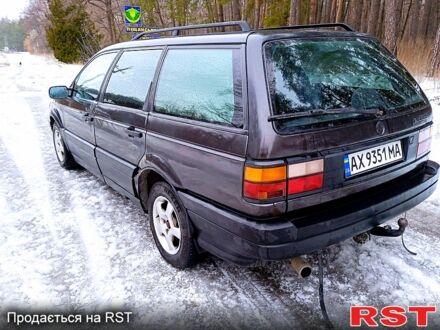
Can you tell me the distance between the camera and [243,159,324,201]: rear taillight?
1.97 metres

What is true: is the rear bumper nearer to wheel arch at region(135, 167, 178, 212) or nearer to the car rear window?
wheel arch at region(135, 167, 178, 212)

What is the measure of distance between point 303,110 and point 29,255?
256 cm

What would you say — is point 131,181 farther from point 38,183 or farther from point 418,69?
point 418,69

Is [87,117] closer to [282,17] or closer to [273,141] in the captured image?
[273,141]

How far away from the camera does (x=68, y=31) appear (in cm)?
2820

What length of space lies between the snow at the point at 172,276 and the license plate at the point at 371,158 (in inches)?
35.1

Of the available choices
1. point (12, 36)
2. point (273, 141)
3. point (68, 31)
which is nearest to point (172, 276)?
point (273, 141)

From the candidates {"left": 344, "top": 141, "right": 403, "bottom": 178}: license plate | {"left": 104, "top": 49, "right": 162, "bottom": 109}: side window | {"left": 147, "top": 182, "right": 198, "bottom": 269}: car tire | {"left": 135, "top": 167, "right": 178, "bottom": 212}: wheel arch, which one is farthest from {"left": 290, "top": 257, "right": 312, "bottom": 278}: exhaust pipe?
{"left": 104, "top": 49, "right": 162, "bottom": 109}: side window

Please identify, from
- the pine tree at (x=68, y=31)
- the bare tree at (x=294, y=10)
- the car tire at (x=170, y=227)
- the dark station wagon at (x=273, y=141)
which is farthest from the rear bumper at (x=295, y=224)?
the pine tree at (x=68, y=31)

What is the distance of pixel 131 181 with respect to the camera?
321 cm

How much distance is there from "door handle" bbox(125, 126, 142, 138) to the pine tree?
26770 millimetres

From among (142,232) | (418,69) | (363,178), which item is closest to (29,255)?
(142,232)

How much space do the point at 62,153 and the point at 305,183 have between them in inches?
163

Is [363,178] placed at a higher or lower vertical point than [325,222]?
higher
